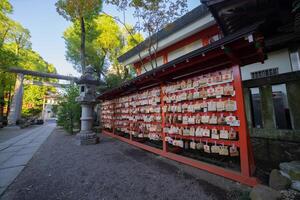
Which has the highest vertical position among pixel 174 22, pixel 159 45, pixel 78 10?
pixel 78 10

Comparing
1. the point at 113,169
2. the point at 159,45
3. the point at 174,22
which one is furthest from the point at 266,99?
the point at 159,45

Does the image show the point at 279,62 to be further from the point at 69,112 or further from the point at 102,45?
the point at 102,45

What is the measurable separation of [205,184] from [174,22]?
7.74 meters

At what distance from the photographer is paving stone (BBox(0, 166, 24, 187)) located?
118 inches

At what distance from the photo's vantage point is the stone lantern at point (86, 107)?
22.7ft

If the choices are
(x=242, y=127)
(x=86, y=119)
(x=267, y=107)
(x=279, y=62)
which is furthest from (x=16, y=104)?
(x=279, y=62)

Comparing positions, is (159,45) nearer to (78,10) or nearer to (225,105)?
(225,105)

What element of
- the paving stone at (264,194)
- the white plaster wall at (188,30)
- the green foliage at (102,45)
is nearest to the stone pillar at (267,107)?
the paving stone at (264,194)

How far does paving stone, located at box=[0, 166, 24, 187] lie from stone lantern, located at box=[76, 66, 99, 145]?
3040mm

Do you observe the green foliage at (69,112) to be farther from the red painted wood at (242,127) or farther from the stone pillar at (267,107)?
the stone pillar at (267,107)

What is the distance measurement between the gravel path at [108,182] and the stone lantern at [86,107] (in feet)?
8.64

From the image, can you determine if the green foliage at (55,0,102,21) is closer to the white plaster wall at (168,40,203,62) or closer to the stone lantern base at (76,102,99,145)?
the white plaster wall at (168,40,203,62)

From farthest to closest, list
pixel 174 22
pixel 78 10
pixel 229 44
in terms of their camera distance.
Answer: pixel 78 10, pixel 174 22, pixel 229 44

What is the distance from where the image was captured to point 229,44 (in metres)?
2.51
